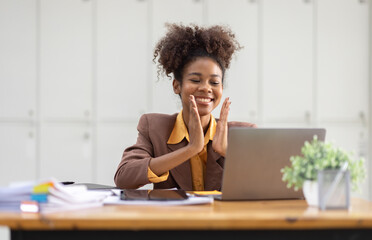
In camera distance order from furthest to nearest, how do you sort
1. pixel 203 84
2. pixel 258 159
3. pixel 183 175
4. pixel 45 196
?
1. pixel 203 84
2. pixel 183 175
3. pixel 258 159
4. pixel 45 196

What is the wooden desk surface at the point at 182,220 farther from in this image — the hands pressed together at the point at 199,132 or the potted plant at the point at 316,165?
→ the hands pressed together at the point at 199,132

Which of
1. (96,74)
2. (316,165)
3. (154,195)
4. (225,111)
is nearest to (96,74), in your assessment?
(96,74)

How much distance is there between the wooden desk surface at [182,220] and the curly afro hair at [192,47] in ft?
4.05

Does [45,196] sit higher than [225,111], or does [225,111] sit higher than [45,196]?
[225,111]

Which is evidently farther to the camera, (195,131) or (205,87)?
(205,87)

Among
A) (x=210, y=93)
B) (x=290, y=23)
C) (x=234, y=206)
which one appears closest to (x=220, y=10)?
(x=290, y=23)

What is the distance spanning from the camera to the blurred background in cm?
386

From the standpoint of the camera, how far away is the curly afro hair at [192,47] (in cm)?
227

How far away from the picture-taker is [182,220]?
1.01 meters

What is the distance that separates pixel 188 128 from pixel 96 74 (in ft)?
6.25

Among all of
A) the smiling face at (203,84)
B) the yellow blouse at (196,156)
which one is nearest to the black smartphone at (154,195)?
the yellow blouse at (196,156)

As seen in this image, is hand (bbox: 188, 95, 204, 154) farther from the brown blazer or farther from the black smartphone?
the black smartphone

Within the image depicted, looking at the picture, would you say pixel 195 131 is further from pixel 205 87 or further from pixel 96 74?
pixel 96 74
